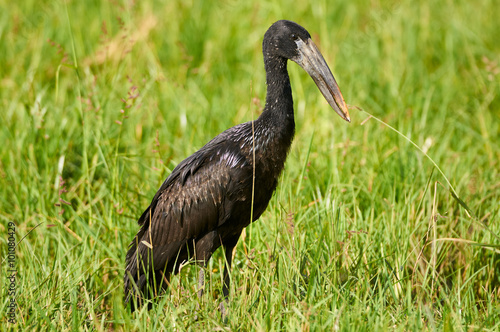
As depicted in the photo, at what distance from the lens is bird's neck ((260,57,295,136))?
12.3 feet

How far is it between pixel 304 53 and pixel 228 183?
0.94 metres

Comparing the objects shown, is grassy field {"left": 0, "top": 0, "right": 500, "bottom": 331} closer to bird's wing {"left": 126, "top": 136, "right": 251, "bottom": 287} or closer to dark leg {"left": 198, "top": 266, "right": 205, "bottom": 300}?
dark leg {"left": 198, "top": 266, "right": 205, "bottom": 300}

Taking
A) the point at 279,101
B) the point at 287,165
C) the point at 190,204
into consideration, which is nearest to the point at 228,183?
the point at 190,204

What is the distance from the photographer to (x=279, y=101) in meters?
3.77

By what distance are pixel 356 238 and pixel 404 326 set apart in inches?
36.3

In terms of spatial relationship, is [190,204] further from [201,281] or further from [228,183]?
[201,281]

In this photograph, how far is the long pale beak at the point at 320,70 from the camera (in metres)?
3.83

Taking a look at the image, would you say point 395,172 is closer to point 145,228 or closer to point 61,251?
point 145,228

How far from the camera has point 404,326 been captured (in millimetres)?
3004

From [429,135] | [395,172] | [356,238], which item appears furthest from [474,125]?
[356,238]

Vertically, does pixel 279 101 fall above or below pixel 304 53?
below

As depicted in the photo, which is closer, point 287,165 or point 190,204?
point 190,204

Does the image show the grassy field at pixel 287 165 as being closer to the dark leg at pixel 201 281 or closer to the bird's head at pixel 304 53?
the dark leg at pixel 201 281

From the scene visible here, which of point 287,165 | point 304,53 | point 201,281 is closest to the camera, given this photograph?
A: point 201,281
